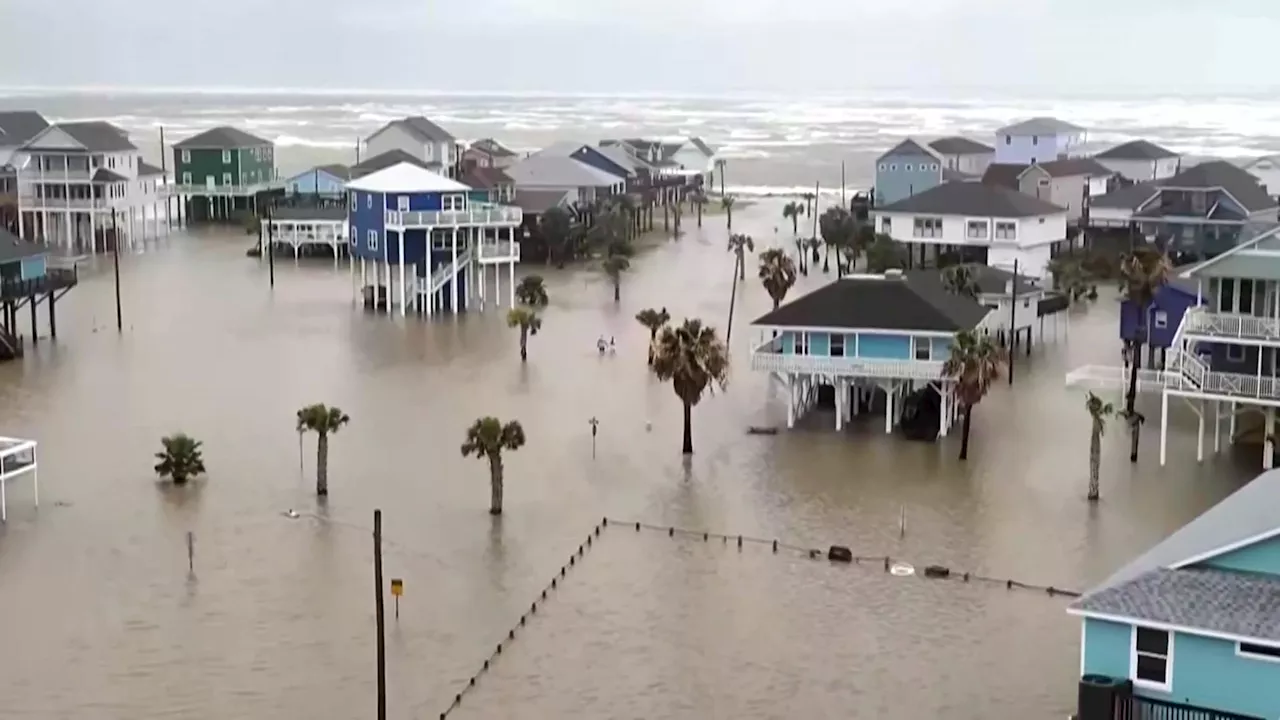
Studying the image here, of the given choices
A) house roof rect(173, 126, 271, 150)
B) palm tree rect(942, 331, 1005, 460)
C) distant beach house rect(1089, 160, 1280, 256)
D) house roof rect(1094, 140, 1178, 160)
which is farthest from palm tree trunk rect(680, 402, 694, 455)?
house roof rect(1094, 140, 1178, 160)

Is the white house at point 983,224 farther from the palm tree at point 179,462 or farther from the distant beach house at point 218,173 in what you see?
the palm tree at point 179,462

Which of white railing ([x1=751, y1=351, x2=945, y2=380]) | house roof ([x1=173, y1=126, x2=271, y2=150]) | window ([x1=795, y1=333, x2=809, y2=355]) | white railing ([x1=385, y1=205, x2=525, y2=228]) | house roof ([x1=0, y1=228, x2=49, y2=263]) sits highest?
house roof ([x1=173, y1=126, x2=271, y2=150])

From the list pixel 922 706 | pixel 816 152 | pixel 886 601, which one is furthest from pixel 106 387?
pixel 816 152

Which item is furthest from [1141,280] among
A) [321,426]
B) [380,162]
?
[380,162]

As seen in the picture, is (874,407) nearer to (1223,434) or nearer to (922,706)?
(1223,434)

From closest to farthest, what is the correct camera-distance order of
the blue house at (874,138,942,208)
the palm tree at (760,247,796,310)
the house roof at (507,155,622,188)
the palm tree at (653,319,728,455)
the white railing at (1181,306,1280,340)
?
the white railing at (1181,306,1280,340) → the palm tree at (653,319,728,455) → the palm tree at (760,247,796,310) → the blue house at (874,138,942,208) → the house roof at (507,155,622,188)

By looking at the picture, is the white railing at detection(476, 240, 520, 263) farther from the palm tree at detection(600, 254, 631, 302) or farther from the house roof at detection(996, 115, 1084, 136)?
the house roof at detection(996, 115, 1084, 136)
